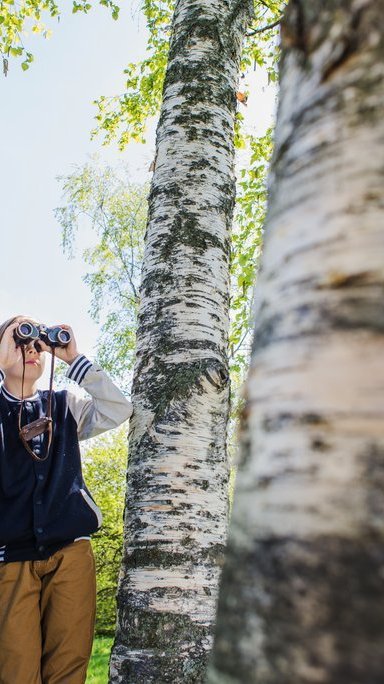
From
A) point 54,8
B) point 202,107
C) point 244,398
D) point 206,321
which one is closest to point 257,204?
point 54,8

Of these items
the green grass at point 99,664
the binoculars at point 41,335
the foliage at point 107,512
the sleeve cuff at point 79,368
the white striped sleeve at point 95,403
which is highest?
the binoculars at point 41,335

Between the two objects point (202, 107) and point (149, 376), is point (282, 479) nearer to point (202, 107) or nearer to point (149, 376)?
point (149, 376)

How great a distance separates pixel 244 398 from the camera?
679 mm

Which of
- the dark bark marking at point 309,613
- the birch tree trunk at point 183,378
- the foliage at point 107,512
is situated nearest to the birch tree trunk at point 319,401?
the dark bark marking at point 309,613

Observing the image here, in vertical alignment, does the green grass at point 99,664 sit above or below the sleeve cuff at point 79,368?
below

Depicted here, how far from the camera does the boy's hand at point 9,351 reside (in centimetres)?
277

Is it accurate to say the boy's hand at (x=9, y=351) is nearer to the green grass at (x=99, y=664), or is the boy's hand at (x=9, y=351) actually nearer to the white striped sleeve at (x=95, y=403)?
the white striped sleeve at (x=95, y=403)

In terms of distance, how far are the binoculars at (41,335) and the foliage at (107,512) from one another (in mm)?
7465

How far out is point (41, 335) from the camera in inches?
109

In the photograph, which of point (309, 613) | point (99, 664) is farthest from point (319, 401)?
point (99, 664)

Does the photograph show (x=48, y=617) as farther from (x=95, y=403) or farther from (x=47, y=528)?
(x=95, y=403)

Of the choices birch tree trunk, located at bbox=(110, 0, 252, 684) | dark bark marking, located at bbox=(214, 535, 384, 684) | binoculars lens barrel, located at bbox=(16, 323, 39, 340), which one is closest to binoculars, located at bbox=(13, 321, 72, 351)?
Answer: binoculars lens barrel, located at bbox=(16, 323, 39, 340)

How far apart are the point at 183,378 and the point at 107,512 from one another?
8924 mm

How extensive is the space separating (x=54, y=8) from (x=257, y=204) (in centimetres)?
275
